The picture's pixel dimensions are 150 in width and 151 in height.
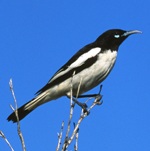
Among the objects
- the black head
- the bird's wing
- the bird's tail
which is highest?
the black head

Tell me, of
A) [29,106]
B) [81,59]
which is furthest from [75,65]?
[29,106]

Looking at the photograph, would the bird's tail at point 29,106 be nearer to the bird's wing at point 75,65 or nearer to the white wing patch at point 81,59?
the bird's wing at point 75,65

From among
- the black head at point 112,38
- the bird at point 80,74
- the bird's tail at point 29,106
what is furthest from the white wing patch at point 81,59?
the bird's tail at point 29,106

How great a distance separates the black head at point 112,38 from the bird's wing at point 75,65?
0.26 meters

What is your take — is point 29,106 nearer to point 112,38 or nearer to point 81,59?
point 81,59

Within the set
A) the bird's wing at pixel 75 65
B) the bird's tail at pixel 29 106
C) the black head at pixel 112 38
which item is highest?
the black head at pixel 112 38

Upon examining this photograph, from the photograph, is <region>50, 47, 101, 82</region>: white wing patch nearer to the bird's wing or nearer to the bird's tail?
the bird's wing

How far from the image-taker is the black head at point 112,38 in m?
7.06

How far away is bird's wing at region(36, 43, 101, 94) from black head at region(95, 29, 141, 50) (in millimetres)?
258

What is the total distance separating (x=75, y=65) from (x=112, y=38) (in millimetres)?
1032

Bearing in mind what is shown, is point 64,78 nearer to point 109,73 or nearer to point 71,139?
point 109,73

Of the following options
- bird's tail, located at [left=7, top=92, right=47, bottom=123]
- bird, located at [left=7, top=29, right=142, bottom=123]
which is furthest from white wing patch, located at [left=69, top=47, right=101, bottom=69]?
bird's tail, located at [left=7, top=92, right=47, bottom=123]

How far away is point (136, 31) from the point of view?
23.8ft

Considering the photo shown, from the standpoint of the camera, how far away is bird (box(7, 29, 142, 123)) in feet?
21.6
